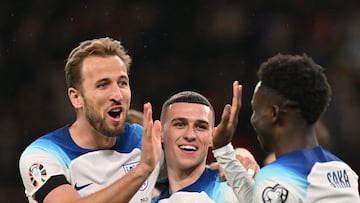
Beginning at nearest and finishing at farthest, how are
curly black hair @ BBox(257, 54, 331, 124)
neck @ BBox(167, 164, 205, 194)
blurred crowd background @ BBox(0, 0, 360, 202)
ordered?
1. curly black hair @ BBox(257, 54, 331, 124)
2. neck @ BBox(167, 164, 205, 194)
3. blurred crowd background @ BBox(0, 0, 360, 202)

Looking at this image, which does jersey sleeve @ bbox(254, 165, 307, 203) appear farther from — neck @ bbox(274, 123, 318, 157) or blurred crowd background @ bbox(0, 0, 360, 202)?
blurred crowd background @ bbox(0, 0, 360, 202)

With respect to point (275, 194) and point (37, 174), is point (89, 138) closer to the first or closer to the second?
point (37, 174)

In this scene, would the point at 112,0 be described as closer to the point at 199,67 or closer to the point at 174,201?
the point at 199,67

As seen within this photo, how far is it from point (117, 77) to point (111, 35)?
195 inches

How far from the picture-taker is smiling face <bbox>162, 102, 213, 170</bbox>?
500 centimetres

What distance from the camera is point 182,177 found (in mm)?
5066

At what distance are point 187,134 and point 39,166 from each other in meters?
0.84

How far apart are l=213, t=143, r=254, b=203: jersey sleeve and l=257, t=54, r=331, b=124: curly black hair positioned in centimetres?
71

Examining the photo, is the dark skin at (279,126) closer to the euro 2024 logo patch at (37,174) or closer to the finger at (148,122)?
the finger at (148,122)

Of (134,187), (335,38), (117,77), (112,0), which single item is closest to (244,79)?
(335,38)

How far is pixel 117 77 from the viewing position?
16.5 feet

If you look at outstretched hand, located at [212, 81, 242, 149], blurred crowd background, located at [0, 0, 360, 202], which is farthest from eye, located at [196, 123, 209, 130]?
blurred crowd background, located at [0, 0, 360, 202]

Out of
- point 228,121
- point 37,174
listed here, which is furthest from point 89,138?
point 228,121

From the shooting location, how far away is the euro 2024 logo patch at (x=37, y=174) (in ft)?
15.8
